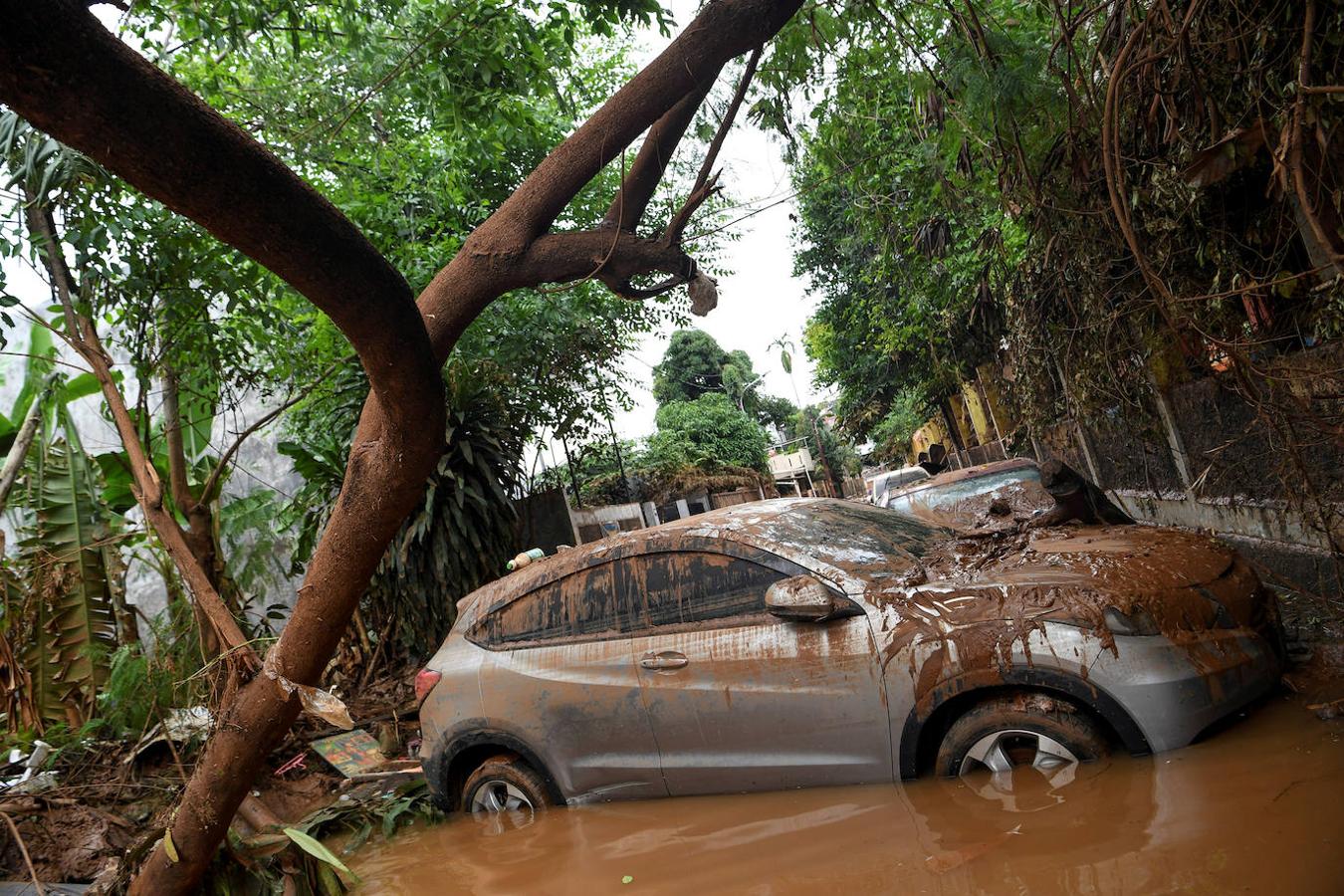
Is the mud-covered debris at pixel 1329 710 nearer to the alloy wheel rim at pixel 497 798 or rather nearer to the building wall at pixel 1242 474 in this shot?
the building wall at pixel 1242 474

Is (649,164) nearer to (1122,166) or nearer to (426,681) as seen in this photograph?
Answer: (1122,166)

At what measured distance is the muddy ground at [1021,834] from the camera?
9.60 feet

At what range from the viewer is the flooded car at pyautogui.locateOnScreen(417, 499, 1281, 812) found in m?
3.59

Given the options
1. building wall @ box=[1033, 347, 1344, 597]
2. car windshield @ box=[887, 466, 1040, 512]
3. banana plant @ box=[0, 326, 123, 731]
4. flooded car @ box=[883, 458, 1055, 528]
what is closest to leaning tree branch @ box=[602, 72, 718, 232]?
building wall @ box=[1033, 347, 1344, 597]

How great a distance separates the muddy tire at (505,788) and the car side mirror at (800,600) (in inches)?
73.6

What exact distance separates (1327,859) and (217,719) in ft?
14.1

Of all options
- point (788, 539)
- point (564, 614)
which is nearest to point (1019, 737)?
point (788, 539)

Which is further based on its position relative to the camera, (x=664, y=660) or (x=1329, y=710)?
(x=664, y=660)

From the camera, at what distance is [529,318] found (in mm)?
11984

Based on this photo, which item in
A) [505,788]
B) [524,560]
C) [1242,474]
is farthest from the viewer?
[1242,474]

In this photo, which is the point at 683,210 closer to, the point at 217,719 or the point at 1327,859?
the point at 217,719

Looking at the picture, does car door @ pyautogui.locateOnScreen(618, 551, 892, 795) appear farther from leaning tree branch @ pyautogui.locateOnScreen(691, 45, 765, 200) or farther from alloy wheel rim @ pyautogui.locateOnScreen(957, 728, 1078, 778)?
leaning tree branch @ pyautogui.locateOnScreen(691, 45, 765, 200)

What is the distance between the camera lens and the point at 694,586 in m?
4.64

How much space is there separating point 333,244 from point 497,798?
138 inches
